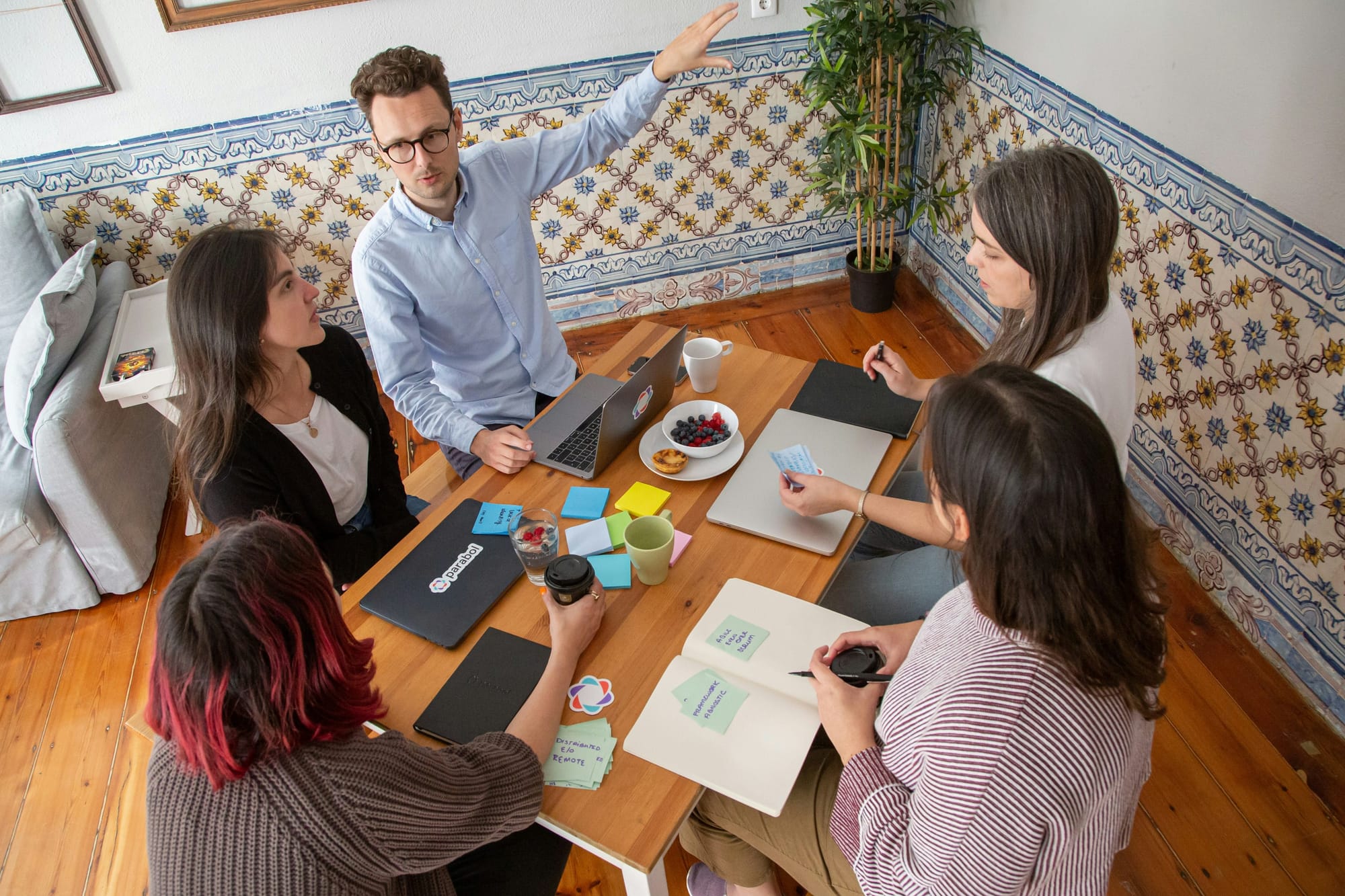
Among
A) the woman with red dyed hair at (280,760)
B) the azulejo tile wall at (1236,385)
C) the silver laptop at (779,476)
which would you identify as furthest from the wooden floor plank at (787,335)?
the woman with red dyed hair at (280,760)

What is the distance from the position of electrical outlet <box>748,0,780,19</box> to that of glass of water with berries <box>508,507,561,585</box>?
2.32m

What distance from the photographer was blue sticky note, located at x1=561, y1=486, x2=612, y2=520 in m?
1.54

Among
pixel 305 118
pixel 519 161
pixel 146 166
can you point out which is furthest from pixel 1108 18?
pixel 146 166

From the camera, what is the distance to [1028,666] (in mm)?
949

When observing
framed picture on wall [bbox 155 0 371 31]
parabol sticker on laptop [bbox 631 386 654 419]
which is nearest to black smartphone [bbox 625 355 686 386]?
parabol sticker on laptop [bbox 631 386 654 419]

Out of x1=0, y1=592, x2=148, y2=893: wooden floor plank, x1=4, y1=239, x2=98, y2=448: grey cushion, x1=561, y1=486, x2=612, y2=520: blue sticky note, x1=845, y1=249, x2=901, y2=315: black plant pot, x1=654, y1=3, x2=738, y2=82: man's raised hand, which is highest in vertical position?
x1=654, y1=3, x2=738, y2=82: man's raised hand

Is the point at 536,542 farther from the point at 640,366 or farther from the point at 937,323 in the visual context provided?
the point at 937,323

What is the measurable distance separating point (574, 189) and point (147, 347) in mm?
1532

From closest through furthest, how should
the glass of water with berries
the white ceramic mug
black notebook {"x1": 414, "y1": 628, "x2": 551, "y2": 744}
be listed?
1. black notebook {"x1": 414, "y1": 628, "x2": 551, "y2": 744}
2. the glass of water with berries
3. the white ceramic mug

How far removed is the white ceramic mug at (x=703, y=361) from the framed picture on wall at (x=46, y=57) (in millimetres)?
2252

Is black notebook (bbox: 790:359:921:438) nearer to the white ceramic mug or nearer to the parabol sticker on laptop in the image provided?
the white ceramic mug

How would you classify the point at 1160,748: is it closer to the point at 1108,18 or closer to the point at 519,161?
the point at 1108,18

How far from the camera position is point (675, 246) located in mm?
3469

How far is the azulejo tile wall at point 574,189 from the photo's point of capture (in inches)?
114
